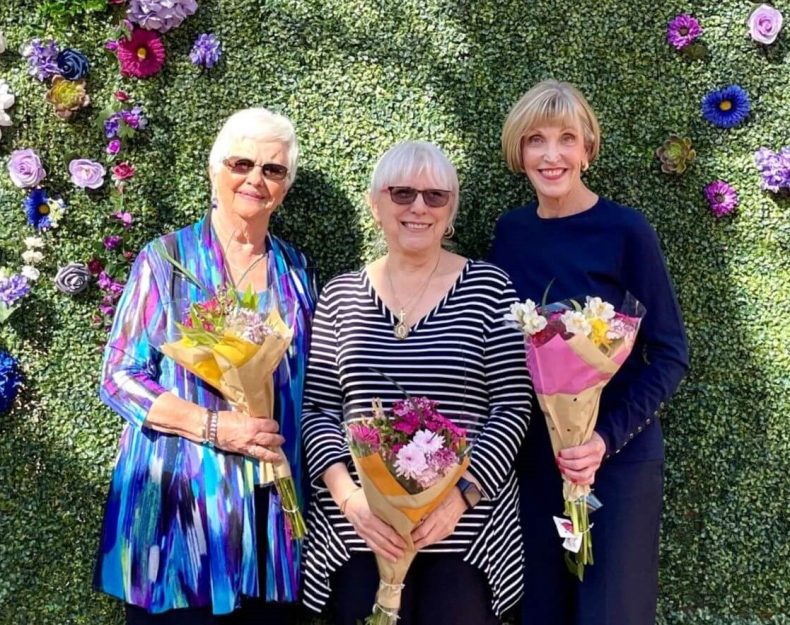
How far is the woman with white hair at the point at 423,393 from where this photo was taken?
97.0 inches

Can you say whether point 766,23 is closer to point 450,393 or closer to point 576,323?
point 576,323

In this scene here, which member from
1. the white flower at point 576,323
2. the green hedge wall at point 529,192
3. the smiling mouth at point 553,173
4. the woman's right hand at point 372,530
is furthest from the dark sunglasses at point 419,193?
the woman's right hand at point 372,530

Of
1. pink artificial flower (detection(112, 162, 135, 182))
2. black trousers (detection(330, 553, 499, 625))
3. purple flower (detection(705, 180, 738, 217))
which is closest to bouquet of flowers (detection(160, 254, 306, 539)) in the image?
black trousers (detection(330, 553, 499, 625))

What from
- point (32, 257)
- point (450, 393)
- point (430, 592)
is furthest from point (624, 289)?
point (32, 257)

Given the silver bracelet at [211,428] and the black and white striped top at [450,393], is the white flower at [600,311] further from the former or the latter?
the silver bracelet at [211,428]

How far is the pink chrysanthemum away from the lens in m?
3.41

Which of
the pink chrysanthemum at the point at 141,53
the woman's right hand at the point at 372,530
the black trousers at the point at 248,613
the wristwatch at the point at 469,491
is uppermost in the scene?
the pink chrysanthemum at the point at 141,53

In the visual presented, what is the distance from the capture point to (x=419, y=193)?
2.65m

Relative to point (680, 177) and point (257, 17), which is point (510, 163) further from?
point (257, 17)

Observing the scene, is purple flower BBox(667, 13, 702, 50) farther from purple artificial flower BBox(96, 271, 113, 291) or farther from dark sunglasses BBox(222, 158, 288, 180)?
purple artificial flower BBox(96, 271, 113, 291)

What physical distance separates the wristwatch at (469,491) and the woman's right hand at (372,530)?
0.85 ft

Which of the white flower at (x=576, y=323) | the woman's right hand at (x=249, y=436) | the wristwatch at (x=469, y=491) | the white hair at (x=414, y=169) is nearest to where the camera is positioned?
the white flower at (x=576, y=323)

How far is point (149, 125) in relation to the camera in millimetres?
3461

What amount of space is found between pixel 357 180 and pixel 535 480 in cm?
159
